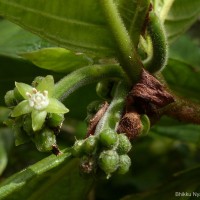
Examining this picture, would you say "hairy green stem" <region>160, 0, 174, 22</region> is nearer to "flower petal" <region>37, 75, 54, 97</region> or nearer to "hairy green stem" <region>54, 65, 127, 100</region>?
"hairy green stem" <region>54, 65, 127, 100</region>

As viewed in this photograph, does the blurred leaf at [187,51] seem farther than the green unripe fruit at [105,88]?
Yes

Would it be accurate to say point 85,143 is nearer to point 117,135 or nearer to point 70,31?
point 117,135

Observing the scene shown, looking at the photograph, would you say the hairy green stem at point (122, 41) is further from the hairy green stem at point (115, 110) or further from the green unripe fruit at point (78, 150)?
the green unripe fruit at point (78, 150)

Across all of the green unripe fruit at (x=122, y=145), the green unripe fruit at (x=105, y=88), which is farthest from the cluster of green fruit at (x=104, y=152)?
the green unripe fruit at (x=105, y=88)

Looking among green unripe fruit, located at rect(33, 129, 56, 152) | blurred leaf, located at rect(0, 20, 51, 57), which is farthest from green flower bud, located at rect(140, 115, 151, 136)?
blurred leaf, located at rect(0, 20, 51, 57)

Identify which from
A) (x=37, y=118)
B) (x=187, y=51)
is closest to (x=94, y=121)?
(x=37, y=118)

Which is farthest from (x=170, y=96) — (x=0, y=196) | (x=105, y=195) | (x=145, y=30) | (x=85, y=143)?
(x=105, y=195)

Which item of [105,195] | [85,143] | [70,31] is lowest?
[105,195]
